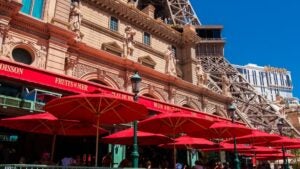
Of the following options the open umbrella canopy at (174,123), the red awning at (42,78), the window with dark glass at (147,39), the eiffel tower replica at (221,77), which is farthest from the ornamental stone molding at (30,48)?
the eiffel tower replica at (221,77)

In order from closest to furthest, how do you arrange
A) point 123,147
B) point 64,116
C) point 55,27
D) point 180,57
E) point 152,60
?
point 64,116
point 123,147
point 55,27
point 152,60
point 180,57

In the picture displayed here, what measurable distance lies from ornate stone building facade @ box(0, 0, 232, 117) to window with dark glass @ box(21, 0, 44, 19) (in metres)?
0.12

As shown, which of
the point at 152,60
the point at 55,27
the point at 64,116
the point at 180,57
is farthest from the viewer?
the point at 180,57

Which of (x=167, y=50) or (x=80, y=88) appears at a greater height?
(x=167, y=50)

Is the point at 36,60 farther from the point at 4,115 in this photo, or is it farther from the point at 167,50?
the point at 167,50

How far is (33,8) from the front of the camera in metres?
18.1

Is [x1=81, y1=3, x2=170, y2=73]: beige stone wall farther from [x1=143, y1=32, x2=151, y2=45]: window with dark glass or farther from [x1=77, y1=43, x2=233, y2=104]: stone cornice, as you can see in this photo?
[x1=77, y1=43, x2=233, y2=104]: stone cornice

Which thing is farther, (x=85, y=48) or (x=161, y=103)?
(x=85, y=48)

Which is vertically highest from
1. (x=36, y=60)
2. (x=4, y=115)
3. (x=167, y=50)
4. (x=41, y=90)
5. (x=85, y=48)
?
(x=167, y=50)

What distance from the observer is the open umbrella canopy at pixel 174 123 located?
1026cm

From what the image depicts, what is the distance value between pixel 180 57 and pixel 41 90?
747 inches

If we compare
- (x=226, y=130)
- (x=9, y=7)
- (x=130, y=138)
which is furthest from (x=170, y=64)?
(x=130, y=138)

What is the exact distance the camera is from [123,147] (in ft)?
55.3

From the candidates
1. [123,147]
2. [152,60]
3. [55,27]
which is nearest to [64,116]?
[123,147]
